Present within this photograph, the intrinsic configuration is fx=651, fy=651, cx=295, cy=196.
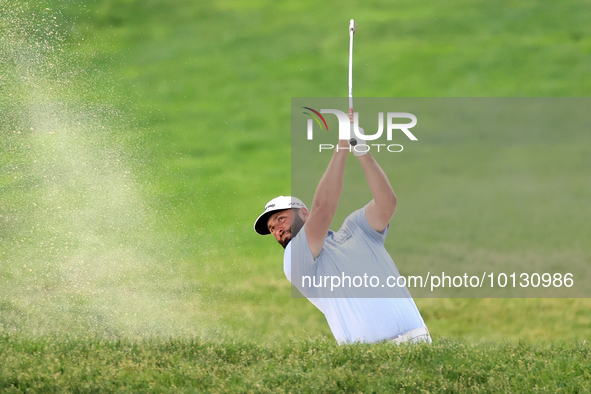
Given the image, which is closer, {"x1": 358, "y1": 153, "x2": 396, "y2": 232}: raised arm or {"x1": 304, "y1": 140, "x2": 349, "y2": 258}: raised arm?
{"x1": 304, "y1": 140, "x2": 349, "y2": 258}: raised arm

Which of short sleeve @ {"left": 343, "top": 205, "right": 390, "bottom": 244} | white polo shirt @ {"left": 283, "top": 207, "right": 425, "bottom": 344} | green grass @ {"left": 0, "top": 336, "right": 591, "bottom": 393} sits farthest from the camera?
short sleeve @ {"left": 343, "top": 205, "right": 390, "bottom": 244}

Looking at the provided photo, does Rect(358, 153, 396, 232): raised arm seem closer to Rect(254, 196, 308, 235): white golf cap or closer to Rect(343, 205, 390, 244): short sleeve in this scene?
Rect(343, 205, 390, 244): short sleeve

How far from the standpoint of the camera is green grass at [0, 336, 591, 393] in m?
3.96

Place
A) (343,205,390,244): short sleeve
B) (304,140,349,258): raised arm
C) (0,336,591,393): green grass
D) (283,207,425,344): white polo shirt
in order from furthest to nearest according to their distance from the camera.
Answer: (343,205,390,244): short sleeve → (283,207,425,344): white polo shirt → (304,140,349,258): raised arm → (0,336,591,393): green grass

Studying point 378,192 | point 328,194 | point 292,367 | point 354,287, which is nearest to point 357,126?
point 378,192

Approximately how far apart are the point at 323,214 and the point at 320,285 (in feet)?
1.98

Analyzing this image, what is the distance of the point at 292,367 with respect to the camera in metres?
4.25

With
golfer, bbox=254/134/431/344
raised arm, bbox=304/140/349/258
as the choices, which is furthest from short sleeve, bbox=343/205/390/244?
raised arm, bbox=304/140/349/258

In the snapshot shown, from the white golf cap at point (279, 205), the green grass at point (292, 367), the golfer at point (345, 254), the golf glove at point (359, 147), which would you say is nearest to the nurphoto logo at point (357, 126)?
the golf glove at point (359, 147)

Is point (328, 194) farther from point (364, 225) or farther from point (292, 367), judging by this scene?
point (292, 367)

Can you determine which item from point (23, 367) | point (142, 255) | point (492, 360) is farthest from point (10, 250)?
point (492, 360)

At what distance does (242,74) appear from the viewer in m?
13.6

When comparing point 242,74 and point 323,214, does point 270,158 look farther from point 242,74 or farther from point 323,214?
point 323,214

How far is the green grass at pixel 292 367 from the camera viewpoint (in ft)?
13.0
